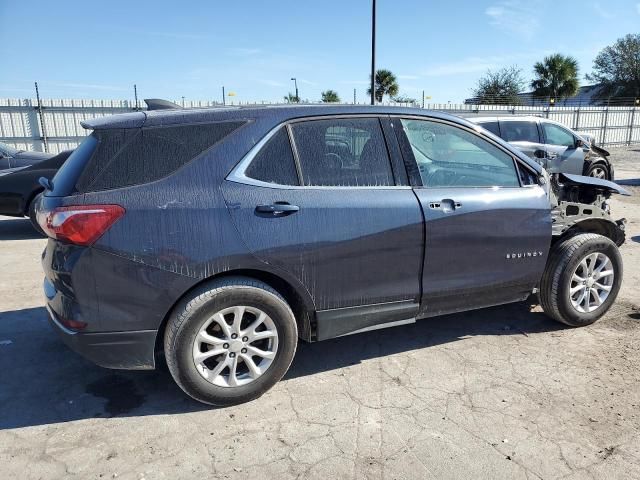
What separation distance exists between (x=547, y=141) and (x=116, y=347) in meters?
10.1

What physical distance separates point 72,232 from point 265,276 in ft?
3.52

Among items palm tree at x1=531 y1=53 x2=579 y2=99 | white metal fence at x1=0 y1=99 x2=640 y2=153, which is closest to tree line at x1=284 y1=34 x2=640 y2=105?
palm tree at x1=531 y1=53 x2=579 y2=99

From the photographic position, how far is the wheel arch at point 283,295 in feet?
9.37

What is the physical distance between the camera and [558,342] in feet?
12.6

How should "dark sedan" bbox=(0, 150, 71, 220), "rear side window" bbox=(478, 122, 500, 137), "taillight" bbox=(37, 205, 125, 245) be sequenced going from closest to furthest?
"taillight" bbox=(37, 205, 125, 245), "dark sedan" bbox=(0, 150, 71, 220), "rear side window" bbox=(478, 122, 500, 137)

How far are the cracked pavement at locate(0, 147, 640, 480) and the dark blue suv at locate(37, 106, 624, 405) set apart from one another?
1.09 ft

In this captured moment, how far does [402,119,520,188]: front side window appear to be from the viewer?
3.51m

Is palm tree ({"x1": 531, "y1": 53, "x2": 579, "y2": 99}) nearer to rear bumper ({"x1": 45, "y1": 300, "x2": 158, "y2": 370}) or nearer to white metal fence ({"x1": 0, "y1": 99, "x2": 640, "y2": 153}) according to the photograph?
white metal fence ({"x1": 0, "y1": 99, "x2": 640, "y2": 153})

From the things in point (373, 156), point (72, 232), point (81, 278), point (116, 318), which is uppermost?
point (373, 156)

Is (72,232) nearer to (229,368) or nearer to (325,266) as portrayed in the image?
(229,368)

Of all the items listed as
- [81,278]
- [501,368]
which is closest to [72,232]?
[81,278]

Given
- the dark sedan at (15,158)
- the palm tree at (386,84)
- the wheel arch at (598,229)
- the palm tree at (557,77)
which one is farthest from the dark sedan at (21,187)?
the palm tree at (557,77)

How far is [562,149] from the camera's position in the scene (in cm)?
1063

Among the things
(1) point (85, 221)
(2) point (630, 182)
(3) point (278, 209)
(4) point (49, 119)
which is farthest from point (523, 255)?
(4) point (49, 119)
